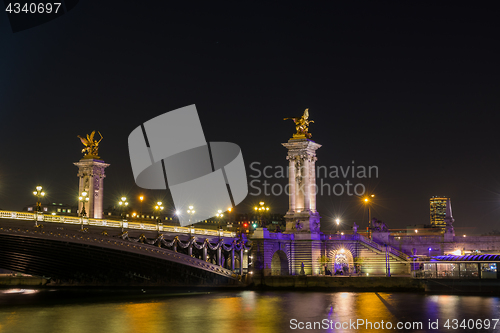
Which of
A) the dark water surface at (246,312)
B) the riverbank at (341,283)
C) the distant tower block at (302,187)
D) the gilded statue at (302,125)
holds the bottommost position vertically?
the dark water surface at (246,312)

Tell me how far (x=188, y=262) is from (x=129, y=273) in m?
9.92

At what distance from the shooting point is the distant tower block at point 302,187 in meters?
86.1

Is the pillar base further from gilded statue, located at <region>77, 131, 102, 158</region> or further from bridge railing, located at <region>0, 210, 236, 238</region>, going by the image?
gilded statue, located at <region>77, 131, 102, 158</region>

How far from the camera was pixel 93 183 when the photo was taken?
83125 mm

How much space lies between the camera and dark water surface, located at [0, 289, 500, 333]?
4159cm

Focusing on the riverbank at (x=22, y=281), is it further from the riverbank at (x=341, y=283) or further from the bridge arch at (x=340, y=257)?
the bridge arch at (x=340, y=257)

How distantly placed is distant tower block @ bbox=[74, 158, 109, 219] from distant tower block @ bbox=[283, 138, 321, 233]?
25607mm

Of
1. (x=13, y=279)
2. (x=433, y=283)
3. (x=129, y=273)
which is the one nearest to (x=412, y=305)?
(x=433, y=283)

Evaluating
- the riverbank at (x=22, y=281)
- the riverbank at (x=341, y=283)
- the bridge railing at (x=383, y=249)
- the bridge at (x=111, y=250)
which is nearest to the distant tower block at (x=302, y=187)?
the bridge railing at (x=383, y=249)

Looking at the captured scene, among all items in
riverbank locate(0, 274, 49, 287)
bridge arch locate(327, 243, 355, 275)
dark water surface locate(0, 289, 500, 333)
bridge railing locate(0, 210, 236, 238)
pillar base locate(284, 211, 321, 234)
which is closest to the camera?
dark water surface locate(0, 289, 500, 333)

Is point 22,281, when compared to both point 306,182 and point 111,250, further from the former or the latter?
point 306,182

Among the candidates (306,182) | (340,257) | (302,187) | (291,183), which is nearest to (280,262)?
(340,257)

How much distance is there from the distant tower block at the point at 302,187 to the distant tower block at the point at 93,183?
25607mm

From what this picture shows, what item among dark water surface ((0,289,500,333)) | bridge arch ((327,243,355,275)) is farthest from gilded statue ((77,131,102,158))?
bridge arch ((327,243,355,275))
